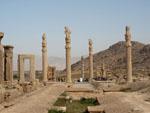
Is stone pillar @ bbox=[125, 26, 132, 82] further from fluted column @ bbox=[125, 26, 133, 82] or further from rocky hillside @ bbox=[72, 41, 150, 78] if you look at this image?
rocky hillside @ bbox=[72, 41, 150, 78]

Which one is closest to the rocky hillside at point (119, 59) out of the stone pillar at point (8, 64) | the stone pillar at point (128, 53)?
the stone pillar at point (128, 53)

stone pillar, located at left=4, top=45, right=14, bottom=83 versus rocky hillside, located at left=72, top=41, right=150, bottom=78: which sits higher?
rocky hillside, located at left=72, top=41, right=150, bottom=78

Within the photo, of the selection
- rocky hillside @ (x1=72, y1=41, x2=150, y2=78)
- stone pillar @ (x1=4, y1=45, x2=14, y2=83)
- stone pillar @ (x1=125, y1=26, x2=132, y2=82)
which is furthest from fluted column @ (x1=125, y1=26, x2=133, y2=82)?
rocky hillside @ (x1=72, y1=41, x2=150, y2=78)

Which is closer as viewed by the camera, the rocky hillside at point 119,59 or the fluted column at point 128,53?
the fluted column at point 128,53

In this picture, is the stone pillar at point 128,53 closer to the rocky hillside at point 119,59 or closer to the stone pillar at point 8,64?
the stone pillar at point 8,64

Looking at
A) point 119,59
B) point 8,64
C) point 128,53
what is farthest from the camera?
point 119,59

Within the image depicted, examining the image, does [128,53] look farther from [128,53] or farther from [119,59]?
[119,59]

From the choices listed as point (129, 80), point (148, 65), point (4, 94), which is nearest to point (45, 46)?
point (129, 80)

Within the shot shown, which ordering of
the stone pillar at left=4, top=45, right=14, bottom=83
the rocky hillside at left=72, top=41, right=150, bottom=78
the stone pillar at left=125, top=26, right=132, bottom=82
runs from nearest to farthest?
the stone pillar at left=4, top=45, right=14, bottom=83
the stone pillar at left=125, top=26, right=132, bottom=82
the rocky hillside at left=72, top=41, right=150, bottom=78

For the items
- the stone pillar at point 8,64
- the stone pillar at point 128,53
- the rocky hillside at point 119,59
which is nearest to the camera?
the stone pillar at point 8,64

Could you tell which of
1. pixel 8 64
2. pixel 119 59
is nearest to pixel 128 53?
pixel 8 64

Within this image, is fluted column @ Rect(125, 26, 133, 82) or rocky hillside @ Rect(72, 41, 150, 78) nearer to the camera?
fluted column @ Rect(125, 26, 133, 82)

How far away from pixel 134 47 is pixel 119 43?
491 inches

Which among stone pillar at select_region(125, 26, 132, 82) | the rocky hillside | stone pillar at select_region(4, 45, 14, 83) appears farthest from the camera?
the rocky hillside
